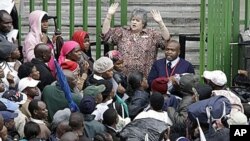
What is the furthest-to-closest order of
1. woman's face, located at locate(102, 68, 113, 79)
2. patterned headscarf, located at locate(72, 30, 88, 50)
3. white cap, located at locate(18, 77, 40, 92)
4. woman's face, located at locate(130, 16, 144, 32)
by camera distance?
woman's face, located at locate(130, 16, 144, 32) < patterned headscarf, located at locate(72, 30, 88, 50) < woman's face, located at locate(102, 68, 113, 79) < white cap, located at locate(18, 77, 40, 92)

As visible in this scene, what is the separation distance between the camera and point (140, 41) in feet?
54.1

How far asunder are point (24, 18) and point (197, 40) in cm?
269

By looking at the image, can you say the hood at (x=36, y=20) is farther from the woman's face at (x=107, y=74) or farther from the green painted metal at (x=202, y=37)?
the green painted metal at (x=202, y=37)

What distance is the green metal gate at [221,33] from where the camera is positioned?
54.0 ft

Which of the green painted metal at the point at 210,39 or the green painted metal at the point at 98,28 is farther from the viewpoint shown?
the green painted metal at the point at 98,28

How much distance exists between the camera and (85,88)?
15039 millimetres

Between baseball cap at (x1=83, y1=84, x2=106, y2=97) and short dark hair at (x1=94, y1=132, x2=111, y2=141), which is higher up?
baseball cap at (x1=83, y1=84, x2=106, y2=97)

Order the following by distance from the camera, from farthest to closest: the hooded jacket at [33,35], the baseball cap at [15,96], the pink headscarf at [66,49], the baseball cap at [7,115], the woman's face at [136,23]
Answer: the woman's face at [136,23] < the hooded jacket at [33,35] < the pink headscarf at [66,49] < the baseball cap at [15,96] < the baseball cap at [7,115]

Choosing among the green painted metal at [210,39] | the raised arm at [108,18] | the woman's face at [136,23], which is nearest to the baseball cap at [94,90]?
the woman's face at [136,23]

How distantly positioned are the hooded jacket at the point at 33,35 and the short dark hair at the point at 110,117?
2.02 metres

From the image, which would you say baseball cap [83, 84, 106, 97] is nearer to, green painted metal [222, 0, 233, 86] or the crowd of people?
the crowd of people

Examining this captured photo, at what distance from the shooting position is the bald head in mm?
15211

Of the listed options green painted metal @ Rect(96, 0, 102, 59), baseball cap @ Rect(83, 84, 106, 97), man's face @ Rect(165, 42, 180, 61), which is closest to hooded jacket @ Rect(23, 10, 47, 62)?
green painted metal @ Rect(96, 0, 102, 59)

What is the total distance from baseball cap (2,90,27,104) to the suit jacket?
2.19 m
